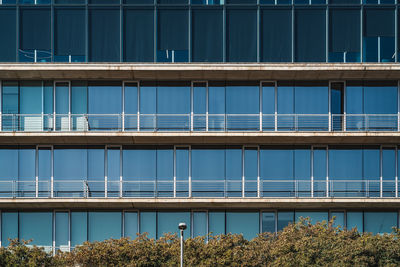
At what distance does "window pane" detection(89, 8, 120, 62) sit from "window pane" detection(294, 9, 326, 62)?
8.80 metres

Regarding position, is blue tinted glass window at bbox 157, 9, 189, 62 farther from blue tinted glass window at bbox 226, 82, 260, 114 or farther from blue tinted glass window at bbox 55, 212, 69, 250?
blue tinted glass window at bbox 55, 212, 69, 250

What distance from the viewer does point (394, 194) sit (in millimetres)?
30000

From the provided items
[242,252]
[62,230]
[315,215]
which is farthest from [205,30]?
[62,230]

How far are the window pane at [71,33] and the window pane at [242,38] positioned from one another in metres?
7.14

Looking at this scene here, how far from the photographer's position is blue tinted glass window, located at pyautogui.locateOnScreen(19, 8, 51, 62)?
29.1 metres

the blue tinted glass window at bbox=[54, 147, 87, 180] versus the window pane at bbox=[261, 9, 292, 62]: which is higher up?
the window pane at bbox=[261, 9, 292, 62]

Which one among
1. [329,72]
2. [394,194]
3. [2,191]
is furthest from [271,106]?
[2,191]

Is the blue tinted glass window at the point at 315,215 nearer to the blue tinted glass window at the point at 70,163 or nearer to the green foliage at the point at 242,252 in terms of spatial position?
the green foliage at the point at 242,252

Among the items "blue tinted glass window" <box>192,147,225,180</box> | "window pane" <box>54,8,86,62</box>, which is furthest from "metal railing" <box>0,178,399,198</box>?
"window pane" <box>54,8,86,62</box>

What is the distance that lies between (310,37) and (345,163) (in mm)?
6562

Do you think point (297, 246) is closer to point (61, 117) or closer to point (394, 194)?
point (394, 194)

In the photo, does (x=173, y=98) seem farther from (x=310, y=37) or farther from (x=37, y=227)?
(x=37, y=227)

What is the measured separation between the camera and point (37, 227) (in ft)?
99.0

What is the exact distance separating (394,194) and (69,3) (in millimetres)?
18571
